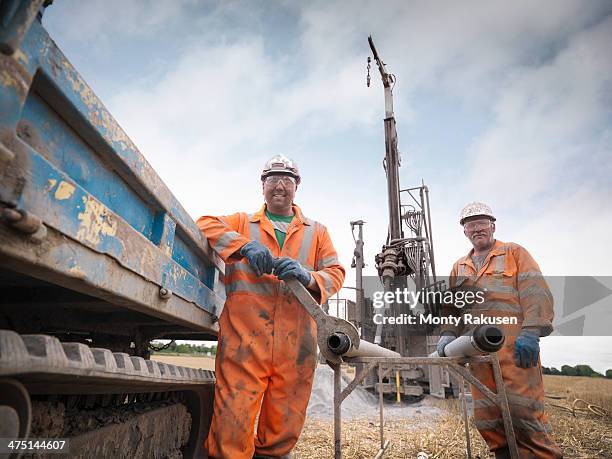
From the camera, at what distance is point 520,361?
301 centimetres

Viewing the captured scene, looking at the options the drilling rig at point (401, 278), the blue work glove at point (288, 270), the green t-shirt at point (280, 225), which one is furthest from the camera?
the drilling rig at point (401, 278)

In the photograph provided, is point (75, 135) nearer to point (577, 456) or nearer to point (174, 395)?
point (174, 395)

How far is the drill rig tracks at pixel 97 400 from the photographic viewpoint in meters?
0.99

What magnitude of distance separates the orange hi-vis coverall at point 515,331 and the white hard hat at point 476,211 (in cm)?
31

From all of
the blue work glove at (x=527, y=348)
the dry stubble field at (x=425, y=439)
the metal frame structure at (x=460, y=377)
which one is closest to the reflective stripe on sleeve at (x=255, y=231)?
the metal frame structure at (x=460, y=377)

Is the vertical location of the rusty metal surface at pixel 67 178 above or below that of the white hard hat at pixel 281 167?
Answer: below

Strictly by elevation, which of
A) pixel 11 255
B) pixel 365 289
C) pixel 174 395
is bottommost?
pixel 174 395

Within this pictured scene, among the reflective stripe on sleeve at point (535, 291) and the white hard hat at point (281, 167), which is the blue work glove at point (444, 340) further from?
the white hard hat at point (281, 167)

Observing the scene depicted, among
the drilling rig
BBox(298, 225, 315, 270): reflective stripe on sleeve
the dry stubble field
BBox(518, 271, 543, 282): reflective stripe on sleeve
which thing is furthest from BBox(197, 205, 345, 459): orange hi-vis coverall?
the drilling rig

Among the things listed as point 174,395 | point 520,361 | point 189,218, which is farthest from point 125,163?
point 520,361

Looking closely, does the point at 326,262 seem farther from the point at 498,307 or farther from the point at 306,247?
the point at 498,307

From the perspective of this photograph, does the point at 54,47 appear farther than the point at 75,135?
No

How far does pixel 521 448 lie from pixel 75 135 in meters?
3.65

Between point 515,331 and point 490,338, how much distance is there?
1063mm
